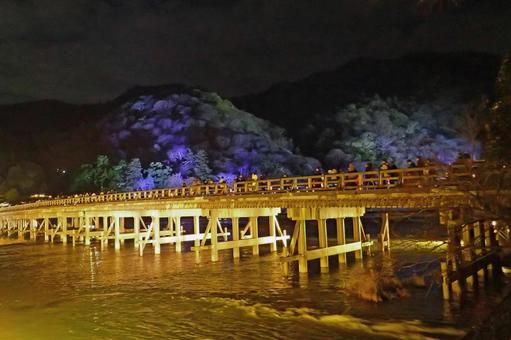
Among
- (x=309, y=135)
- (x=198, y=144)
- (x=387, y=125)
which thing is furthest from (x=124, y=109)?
(x=387, y=125)

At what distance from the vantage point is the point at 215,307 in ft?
50.7

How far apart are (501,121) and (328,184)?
12.2 metres

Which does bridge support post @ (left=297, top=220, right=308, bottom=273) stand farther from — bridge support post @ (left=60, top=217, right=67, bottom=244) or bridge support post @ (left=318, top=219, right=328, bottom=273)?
bridge support post @ (left=60, top=217, right=67, bottom=244)

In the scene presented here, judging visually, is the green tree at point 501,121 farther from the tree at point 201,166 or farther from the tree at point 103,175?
the tree at point 103,175

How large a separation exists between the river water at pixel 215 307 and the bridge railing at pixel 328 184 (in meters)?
3.25

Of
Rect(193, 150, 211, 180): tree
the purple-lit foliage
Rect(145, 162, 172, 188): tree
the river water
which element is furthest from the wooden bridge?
the purple-lit foliage

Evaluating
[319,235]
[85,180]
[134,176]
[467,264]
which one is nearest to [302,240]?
[319,235]

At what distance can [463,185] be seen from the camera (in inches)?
324

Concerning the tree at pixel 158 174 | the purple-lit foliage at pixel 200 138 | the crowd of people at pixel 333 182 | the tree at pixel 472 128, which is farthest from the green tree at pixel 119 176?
the tree at pixel 472 128

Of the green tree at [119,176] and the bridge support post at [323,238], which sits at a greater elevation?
the green tree at [119,176]

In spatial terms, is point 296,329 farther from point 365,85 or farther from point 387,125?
point 365,85

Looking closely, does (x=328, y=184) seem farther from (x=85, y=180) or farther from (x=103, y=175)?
(x=85, y=180)

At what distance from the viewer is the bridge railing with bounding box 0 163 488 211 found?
1110cm

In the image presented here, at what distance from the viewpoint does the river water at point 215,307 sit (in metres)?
12.6
